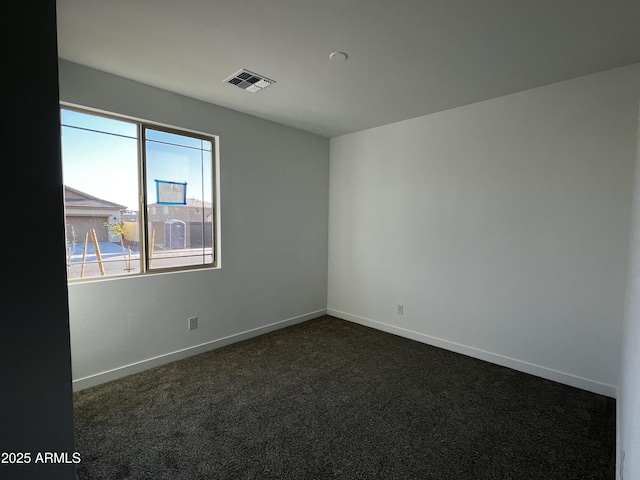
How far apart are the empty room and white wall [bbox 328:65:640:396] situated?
2cm

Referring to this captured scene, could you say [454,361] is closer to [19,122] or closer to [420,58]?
[420,58]

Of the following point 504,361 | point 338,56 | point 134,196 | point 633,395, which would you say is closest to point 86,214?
point 134,196

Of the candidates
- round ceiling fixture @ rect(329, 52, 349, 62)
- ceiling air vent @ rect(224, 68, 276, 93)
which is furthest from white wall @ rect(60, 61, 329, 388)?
round ceiling fixture @ rect(329, 52, 349, 62)

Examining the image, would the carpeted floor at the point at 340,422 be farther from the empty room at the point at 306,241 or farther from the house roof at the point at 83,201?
the house roof at the point at 83,201

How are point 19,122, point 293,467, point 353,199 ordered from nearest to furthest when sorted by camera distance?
point 19,122 → point 293,467 → point 353,199

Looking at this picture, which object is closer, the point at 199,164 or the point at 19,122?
the point at 19,122

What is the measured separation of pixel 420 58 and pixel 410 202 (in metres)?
1.75

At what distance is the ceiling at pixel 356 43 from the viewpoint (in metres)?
1.81

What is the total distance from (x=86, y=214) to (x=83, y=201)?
0.37ft

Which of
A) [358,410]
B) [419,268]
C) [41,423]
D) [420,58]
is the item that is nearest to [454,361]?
[419,268]

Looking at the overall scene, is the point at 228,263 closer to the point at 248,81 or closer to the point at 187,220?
the point at 187,220

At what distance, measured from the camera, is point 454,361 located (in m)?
3.22

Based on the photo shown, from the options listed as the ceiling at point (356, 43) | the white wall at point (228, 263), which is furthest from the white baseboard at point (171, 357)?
the ceiling at point (356, 43)

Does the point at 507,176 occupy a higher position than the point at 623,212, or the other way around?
the point at 507,176
